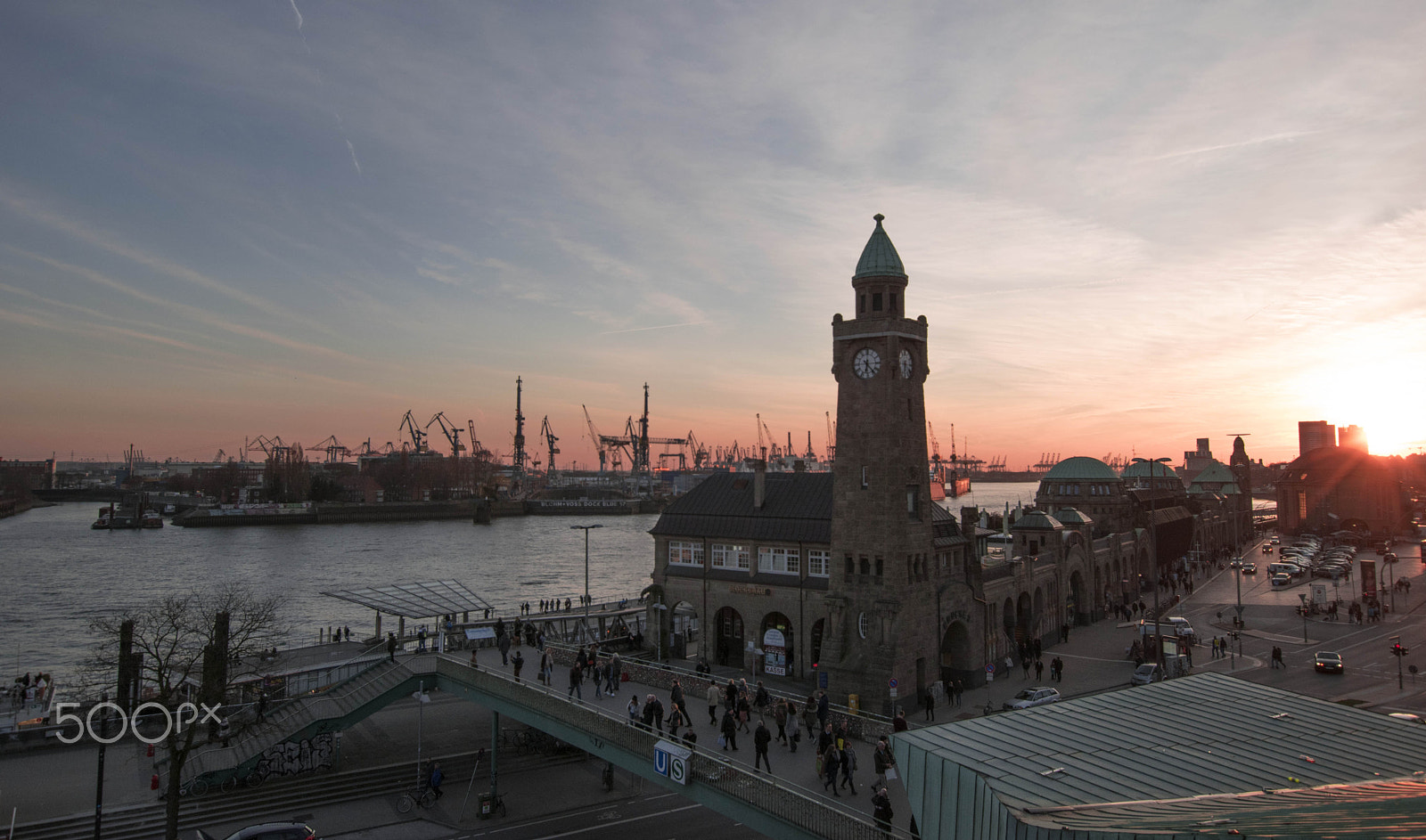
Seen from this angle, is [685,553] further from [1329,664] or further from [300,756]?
[1329,664]

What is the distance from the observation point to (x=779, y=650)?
43.6m

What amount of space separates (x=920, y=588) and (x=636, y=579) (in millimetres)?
75458

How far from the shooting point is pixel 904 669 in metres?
38.7

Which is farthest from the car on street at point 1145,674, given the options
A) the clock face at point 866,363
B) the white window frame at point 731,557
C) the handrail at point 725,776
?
the handrail at point 725,776

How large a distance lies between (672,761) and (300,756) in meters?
20.8

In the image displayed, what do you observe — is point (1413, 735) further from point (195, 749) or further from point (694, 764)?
point (195, 749)

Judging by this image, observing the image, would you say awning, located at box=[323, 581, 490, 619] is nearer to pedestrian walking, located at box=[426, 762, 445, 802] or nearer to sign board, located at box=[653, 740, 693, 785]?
pedestrian walking, located at box=[426, 762, 445, 802]

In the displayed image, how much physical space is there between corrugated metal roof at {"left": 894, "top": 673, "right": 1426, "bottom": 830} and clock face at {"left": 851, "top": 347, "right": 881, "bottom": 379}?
2055cm

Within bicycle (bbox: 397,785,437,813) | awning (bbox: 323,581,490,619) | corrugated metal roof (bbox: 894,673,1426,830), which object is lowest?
bicycle (bbox: 397,785,437,813)

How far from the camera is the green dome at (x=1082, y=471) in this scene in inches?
3558

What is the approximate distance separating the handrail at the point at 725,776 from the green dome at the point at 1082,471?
72.4 meters

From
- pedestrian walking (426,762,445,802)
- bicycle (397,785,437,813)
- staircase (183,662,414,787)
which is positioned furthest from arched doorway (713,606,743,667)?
bicycle (397,785,437,813)

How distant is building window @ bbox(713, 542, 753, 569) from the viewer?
1833 inches

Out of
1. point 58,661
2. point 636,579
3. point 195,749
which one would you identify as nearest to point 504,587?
point 636,579
